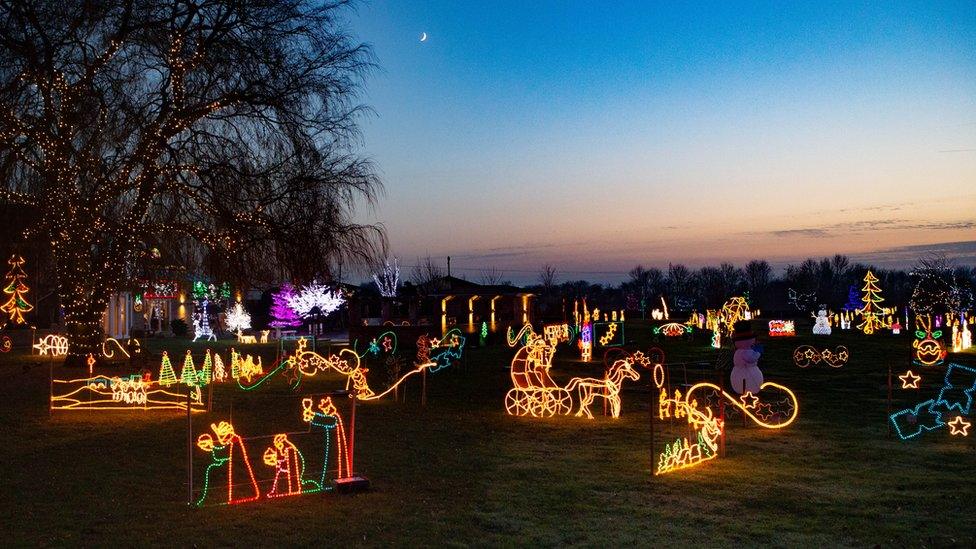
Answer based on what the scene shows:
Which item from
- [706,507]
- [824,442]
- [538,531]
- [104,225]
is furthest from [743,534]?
[104,225]

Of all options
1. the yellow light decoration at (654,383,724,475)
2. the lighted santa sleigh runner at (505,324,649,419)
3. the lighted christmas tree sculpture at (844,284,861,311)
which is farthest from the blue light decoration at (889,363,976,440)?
the lighted christmas tree sculpture at (844,284,861,311)

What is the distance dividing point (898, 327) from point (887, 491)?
47.1 metres

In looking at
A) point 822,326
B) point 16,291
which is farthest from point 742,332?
point 822,326

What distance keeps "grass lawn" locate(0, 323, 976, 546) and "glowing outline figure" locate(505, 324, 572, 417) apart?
0.51 metres

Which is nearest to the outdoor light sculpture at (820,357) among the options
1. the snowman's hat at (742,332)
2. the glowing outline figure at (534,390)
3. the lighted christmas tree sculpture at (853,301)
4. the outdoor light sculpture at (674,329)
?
the glowing outline figure at (534,390)

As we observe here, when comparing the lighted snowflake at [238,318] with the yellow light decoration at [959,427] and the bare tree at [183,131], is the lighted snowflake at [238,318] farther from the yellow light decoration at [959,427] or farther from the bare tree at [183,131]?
the yellow light decoration at [959,427]

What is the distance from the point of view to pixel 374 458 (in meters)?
10.8

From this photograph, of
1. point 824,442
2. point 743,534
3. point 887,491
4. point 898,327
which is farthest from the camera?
point 898,327

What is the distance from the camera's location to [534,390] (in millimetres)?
15078

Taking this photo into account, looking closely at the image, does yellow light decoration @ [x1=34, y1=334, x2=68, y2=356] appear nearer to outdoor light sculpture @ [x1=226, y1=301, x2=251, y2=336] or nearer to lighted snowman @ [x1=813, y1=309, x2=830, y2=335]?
outdoor light sculpture @ [x1=226, y1=301, x2=251, y2=336]

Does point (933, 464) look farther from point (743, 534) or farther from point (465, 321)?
point (465, 321)

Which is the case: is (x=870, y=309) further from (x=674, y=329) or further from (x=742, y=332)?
(x=742, y=332)

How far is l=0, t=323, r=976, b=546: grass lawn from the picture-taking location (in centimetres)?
736

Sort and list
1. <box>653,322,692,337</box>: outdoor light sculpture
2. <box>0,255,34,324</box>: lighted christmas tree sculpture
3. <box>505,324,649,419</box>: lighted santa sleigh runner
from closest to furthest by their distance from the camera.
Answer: <box>505,324,649,419</box>: lighted santa sleigh runner → <box>0,255,34,324</box>: lighted christmas tree sculpture → <box>653,322,692,337</box>: outdoor light sculpture
